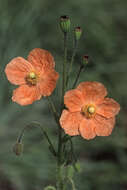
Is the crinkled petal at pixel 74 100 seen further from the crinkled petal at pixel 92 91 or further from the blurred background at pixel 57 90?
the blurred background at pixel 57 90

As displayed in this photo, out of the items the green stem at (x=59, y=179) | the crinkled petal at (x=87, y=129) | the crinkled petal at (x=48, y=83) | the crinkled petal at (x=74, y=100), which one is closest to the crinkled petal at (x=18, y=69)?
the crinkled petal at (x=48, y=83)

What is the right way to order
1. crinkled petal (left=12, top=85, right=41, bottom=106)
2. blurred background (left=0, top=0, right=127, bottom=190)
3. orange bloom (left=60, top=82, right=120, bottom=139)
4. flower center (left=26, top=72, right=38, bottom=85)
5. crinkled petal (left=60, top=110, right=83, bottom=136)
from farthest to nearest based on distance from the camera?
blurred background (left=0, top=0, right=127, bottom=190) → flower center (left=26, top=72, right=38, bottom=85) → crinkled petal (left=12, top=85, right=41, bottom=106) → orange bloom (left=60, top=82, right=120, bottom=139) → crinkled petal (left=60, top=110, right=83, bottom=136)

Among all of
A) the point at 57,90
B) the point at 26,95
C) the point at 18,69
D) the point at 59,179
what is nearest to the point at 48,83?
the point at 26,95

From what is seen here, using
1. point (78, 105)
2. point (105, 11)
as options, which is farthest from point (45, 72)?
point (105, 11)

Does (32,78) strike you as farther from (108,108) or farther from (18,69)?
(108,108)

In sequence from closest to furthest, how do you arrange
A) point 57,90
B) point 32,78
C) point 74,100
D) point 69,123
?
point 69,123 → point 74,100 → point 32,78 → point 57,90

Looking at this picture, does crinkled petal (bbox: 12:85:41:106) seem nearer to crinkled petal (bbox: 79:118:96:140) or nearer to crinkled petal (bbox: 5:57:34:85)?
crinkled petal (bbox: 5:57:34:85)

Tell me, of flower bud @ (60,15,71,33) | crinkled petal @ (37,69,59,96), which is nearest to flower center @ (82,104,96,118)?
crinkled petal @ (37,69,59,96)

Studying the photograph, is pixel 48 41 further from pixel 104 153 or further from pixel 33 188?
pixel 33 188
